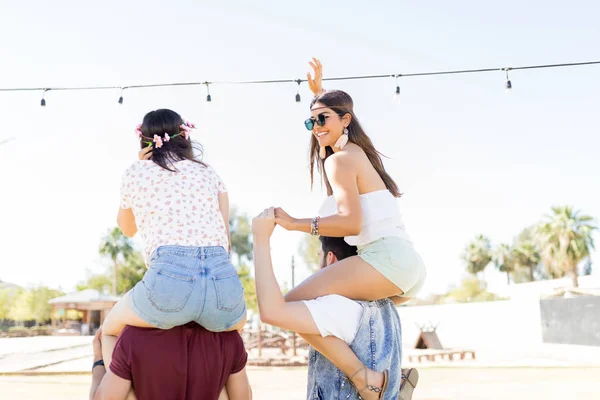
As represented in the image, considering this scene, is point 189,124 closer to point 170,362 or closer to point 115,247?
point 170,362

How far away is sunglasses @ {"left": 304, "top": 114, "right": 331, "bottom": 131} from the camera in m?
3.58

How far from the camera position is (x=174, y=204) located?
2.89 meters

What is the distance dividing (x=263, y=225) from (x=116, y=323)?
875 millimetres

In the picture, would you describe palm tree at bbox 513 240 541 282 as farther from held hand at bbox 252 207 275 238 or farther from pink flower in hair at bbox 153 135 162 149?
pink flower in hair at bbox 153 135 162 149

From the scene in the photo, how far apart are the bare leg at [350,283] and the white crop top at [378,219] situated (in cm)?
15

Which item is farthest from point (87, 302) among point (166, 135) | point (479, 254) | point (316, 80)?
point (166, 135)

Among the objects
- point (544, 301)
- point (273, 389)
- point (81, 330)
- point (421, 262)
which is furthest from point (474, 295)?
point (421, 262)

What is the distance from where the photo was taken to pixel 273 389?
14.2m

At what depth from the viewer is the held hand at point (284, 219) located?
3.19 meters

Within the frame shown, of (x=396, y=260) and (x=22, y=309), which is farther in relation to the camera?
(x=22, y=309)

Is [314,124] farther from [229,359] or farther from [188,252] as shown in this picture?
[229,359]

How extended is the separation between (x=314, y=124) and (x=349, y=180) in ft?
1.71

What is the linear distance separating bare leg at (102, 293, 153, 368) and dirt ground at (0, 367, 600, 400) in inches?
382

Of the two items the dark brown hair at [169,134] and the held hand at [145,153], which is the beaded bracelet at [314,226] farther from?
the held hand at [145,153]
